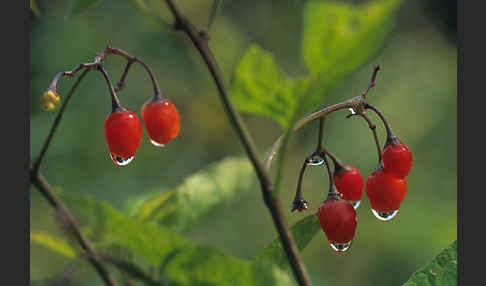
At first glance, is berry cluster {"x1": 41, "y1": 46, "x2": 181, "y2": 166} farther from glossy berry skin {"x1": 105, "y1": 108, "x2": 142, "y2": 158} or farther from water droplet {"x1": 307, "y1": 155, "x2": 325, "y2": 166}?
water droplet {"x1": 307, "y1": 155, "x2": 325, "y2": 166}

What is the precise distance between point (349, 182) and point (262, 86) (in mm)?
503

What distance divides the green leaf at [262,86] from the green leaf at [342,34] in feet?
0.30

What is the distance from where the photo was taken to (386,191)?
4.11 ft

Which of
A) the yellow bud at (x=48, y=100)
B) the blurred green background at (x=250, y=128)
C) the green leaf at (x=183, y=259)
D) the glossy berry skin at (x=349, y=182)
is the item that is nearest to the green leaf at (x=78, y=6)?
the yellow bud at (x=48, y=100)

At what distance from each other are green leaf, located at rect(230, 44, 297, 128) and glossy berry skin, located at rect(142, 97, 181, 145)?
401 millimetres

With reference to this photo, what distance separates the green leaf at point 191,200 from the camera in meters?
1.30

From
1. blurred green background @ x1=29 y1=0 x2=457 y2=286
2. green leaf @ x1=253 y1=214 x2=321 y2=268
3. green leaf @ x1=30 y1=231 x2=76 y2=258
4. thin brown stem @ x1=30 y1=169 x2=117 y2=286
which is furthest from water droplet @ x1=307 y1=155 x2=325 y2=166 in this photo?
blurred green background @ x1=29 y1=0 x2=457 y2=286

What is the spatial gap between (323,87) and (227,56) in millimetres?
3413

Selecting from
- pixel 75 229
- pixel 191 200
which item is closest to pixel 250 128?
pixel 191 200

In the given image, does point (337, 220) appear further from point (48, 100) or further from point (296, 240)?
point (48, 100)

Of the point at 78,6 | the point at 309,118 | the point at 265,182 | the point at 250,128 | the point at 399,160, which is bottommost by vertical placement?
the point at 265,182

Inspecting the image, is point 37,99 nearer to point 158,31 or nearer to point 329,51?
point 158,31

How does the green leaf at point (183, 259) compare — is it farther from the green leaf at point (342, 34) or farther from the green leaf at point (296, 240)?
the green leaf at point (342, 34)

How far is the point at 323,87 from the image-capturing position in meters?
0.81
